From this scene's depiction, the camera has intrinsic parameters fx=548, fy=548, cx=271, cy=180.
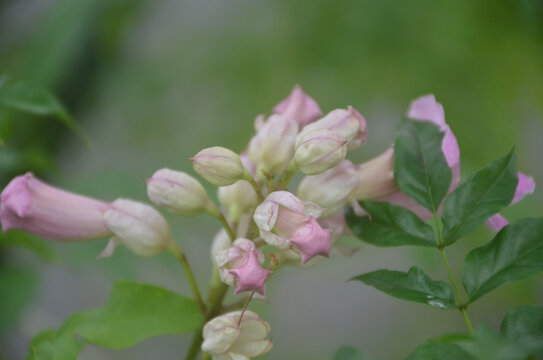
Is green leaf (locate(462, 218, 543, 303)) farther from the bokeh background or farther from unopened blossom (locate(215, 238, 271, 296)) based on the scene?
the bokeh background

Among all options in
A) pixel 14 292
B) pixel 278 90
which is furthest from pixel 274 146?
pixel 278 90

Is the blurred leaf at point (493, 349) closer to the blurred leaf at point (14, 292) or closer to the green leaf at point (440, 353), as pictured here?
the green leaf at point (440, 353)

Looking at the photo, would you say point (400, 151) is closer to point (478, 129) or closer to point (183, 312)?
point (183, 312)

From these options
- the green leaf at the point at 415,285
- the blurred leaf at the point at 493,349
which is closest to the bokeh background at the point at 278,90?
the green leaf at the point at 415,285

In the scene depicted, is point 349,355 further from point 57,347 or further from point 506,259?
point 57,347

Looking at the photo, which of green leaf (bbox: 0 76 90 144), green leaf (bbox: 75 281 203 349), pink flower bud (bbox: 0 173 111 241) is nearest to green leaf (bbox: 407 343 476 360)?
green leaf (bbox: 75 281 203 349)

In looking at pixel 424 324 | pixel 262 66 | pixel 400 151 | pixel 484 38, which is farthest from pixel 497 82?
pixel 400 151

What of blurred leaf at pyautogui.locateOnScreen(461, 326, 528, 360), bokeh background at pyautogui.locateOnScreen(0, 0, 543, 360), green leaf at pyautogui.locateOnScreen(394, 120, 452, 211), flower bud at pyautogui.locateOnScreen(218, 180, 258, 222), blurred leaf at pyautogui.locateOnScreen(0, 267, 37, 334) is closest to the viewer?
blurred leaf at pyautogui.locateOnScreen(461, 326, 528, 360)
